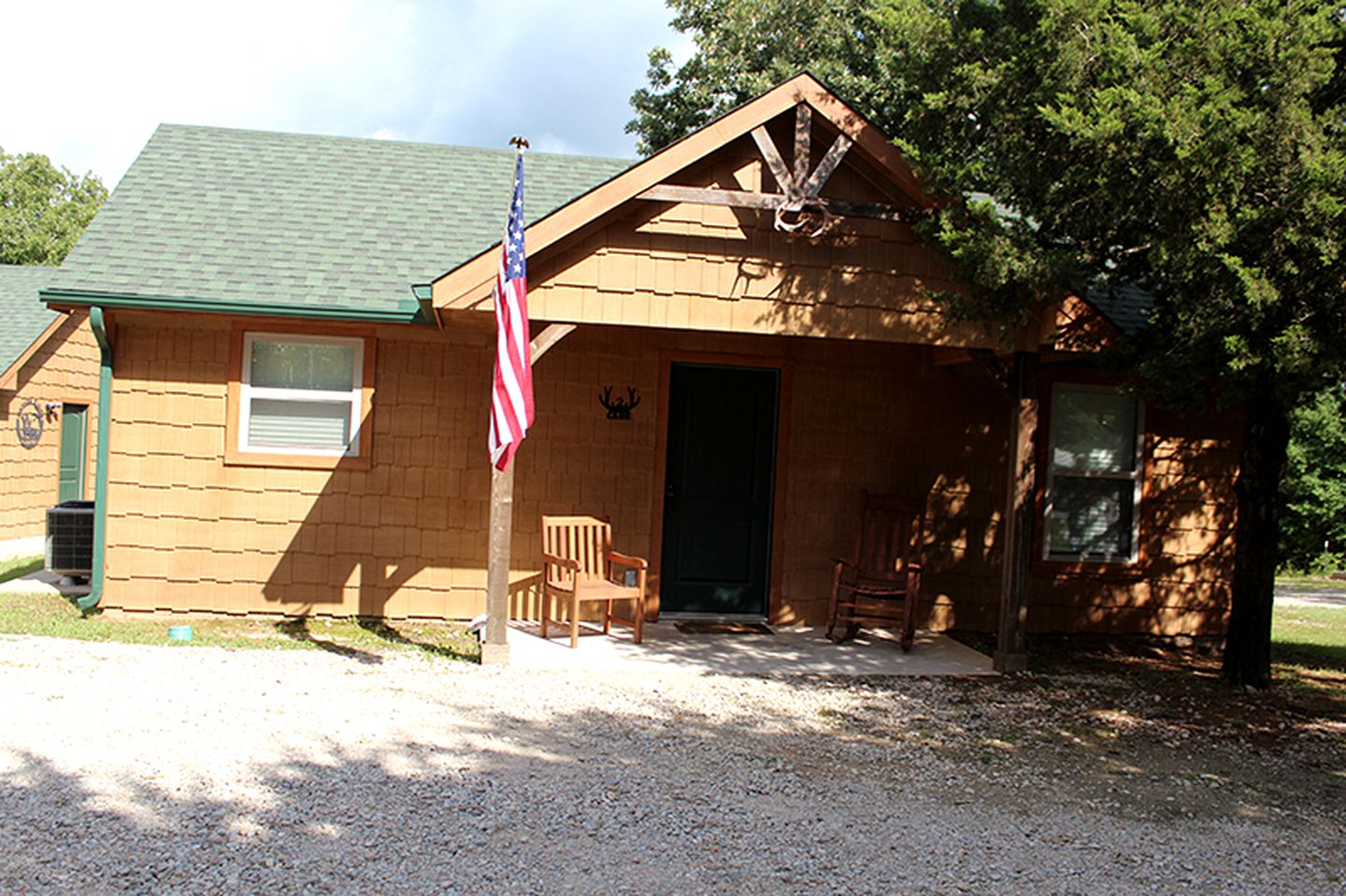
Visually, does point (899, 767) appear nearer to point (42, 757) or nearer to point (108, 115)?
point (42, 757)

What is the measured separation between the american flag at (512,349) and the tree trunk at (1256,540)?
501cm

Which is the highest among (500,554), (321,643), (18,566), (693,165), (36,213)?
(36,213)

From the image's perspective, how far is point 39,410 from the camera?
1542 centimetres

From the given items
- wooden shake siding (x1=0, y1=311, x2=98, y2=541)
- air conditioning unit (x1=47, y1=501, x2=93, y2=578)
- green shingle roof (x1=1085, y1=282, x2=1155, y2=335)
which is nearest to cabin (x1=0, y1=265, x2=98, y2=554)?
wooden shake siding (x1=0, y1=311, x2=98, y2=541)

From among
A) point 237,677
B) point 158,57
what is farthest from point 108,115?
point 237,677

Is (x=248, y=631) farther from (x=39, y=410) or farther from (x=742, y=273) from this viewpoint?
(x=39, y=410)

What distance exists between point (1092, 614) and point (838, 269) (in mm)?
4319

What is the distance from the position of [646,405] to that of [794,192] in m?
2.43

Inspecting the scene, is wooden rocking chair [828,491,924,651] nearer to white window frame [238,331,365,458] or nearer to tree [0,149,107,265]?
white window frame [238,331,365,458]

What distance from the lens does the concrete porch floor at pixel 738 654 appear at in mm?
7164

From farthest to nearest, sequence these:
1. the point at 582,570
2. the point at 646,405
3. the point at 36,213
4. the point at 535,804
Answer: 1. the point at 36,213
2. the point at 646,405
3. the point at 582,570
4. the point at 535,804

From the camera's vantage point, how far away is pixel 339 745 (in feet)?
16.3

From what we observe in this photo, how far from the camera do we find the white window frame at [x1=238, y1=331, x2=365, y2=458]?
324 inches

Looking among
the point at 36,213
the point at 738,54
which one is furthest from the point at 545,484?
the point at 36,213
